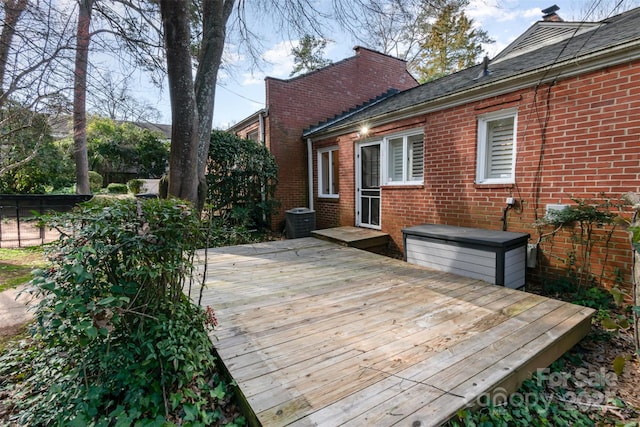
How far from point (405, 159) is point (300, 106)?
4131 millimetres

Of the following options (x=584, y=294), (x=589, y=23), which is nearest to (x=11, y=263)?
(x=584, y=294)

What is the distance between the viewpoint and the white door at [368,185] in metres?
6.76

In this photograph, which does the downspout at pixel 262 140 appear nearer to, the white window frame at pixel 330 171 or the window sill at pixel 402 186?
the white window frame at pixel 330 171

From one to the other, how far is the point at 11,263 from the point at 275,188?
5.42 m

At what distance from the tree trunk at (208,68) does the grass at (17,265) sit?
2617mm

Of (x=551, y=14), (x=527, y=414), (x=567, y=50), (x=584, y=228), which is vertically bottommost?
(x=527, y=414)

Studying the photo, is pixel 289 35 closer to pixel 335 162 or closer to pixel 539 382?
pixel 335 162

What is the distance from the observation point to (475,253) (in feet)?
12.5

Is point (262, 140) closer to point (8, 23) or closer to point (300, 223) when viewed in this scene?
point (300, 223)

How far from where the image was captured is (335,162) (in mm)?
8016

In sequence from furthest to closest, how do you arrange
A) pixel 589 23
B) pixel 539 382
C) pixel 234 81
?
pixel 234 81
pixel 589 23
pixel 539 382

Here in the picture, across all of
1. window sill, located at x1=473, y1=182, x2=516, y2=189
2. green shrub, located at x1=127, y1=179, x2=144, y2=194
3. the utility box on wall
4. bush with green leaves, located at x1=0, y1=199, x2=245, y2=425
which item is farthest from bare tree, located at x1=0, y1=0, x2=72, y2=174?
green shrub, located at x1=127, y1=179, x2=144, y2=194

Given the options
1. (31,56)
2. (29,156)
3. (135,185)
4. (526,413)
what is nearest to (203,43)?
(31,56)

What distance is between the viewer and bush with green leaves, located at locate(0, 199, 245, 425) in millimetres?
1591
